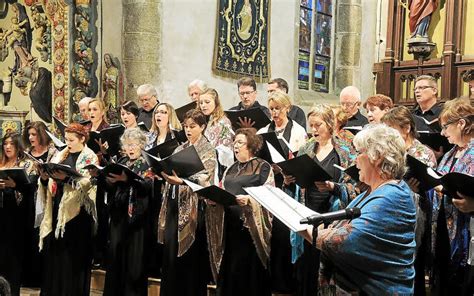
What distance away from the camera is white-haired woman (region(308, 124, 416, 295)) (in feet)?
10.6

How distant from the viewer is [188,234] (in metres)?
5.57

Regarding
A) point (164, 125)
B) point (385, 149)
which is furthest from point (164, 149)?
point (385, 149)

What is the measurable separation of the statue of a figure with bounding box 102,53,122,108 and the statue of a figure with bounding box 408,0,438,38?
13.0 ft

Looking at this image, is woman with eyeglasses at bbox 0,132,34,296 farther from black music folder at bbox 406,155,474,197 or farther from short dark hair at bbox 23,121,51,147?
black music folder at bbox 406,155,474,197

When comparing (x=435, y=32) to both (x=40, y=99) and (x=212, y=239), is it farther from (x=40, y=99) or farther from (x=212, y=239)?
(x=212, y=239)

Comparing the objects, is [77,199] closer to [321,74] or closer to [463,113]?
[463,113]

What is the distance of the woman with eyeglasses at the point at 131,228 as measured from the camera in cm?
588

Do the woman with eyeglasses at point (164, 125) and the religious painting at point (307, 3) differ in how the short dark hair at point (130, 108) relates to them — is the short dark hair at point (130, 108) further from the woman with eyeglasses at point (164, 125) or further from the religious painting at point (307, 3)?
the religious painting at point (307, 3)

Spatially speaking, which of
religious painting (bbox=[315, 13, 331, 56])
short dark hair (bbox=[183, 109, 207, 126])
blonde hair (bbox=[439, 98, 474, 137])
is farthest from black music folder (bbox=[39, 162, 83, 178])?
religious painting (bbox=[315, 13, 331, 56])

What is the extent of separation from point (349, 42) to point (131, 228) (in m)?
8.04

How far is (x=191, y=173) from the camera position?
5324mm

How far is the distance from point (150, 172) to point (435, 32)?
6174 millimetres

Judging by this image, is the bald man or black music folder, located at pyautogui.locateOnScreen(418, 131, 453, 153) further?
the bald man

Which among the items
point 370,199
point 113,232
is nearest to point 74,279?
point 113,232
